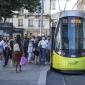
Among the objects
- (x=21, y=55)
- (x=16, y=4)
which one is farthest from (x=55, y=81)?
(x=16, y=4)

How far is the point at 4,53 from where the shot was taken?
26297mm

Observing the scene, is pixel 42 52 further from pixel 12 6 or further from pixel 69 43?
pixel 12 6

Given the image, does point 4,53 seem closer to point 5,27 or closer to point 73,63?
point 73,63

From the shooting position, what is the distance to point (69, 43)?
2219cm

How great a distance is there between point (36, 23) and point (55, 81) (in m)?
76.1

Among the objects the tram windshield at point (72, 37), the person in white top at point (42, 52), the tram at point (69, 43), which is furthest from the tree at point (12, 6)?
the tram windshield at point (72, 37)

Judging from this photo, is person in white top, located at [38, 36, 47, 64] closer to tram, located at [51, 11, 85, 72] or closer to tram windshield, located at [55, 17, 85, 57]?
tram, located at [51, 11, 85, 72]

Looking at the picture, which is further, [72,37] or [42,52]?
[42,52]

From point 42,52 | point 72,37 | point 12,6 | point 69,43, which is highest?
point 12,6

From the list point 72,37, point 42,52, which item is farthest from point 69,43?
point 42,52

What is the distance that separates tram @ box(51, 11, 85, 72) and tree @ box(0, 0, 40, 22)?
8414 mm

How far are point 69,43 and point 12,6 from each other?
11242mm

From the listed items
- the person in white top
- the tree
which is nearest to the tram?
the person in white top

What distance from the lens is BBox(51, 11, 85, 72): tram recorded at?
71.8 ft
